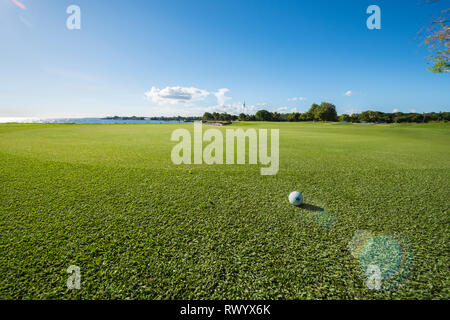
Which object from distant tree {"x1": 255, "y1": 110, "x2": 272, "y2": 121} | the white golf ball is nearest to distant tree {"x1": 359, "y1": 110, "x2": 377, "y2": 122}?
distant tree {"x1": 255, "y1": 110, "x2": 272, "y2": 121}

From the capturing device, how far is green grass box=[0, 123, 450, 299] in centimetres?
208

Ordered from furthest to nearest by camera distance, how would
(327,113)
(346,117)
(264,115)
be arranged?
(346,117) → (264,115) → (327,113)

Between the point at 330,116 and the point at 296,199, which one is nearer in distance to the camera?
the point at 296,199

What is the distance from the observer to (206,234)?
296cm

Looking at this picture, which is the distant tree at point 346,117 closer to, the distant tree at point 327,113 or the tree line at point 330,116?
the tree line at point 330,116

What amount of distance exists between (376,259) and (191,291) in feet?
8.08

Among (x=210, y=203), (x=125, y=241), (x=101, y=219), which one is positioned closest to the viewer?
(x=125, y=241)

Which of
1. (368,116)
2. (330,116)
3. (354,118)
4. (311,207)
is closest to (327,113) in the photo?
(330,116)

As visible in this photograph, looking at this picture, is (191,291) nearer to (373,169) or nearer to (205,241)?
(205,241)

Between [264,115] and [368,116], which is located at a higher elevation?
[264,115]

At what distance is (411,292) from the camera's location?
2033 mm

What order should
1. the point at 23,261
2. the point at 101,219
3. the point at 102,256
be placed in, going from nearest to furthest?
1. the point at 23,261
2. the point at 102,256
3. the point at 101,219

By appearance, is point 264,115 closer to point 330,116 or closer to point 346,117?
point 330,116
